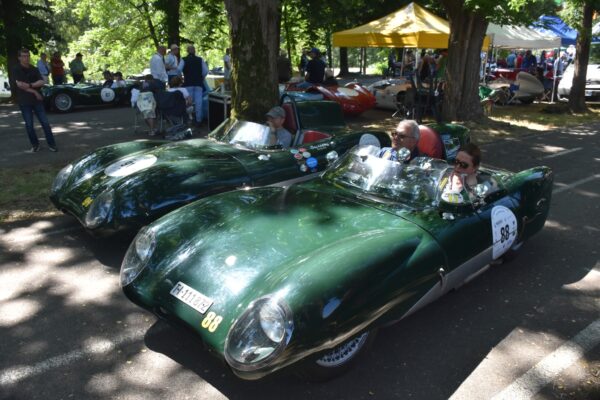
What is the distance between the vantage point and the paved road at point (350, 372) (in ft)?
9.96

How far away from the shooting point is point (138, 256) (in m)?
3.47

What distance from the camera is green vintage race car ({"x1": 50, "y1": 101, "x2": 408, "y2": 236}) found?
14.9 ft

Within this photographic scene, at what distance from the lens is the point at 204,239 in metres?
3.41

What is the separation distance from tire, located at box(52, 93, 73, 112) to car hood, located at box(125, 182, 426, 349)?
1153 cm

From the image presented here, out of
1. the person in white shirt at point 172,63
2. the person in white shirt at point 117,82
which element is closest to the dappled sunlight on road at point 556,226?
the person in white shirt at point 172,63

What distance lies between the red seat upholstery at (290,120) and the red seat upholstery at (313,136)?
27cm

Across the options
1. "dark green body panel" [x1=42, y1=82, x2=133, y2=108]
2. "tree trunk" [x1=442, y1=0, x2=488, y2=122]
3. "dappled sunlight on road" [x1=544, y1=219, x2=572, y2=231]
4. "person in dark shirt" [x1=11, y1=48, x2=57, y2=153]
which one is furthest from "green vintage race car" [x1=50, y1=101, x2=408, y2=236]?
"dark green body panel" [x1=42, y1=82, x2=133, y2=108]

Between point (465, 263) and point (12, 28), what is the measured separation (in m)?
16.9

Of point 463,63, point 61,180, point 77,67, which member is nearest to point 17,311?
point 61,180

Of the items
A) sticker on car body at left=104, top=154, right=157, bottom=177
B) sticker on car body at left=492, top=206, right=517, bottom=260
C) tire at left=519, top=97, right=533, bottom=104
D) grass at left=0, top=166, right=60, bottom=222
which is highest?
sticker on car body at left=104, top=154, right=157, bottom=177

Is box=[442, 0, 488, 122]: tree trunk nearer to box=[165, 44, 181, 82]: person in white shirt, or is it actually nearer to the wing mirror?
box=[165, 44, 181, 82]: person in white shirt

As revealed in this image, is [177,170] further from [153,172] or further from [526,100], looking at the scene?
[526,100]

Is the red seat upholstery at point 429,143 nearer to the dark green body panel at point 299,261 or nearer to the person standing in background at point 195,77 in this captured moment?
the dark green body panel at point 299,261

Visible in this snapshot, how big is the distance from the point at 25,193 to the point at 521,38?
17037 millimetres
